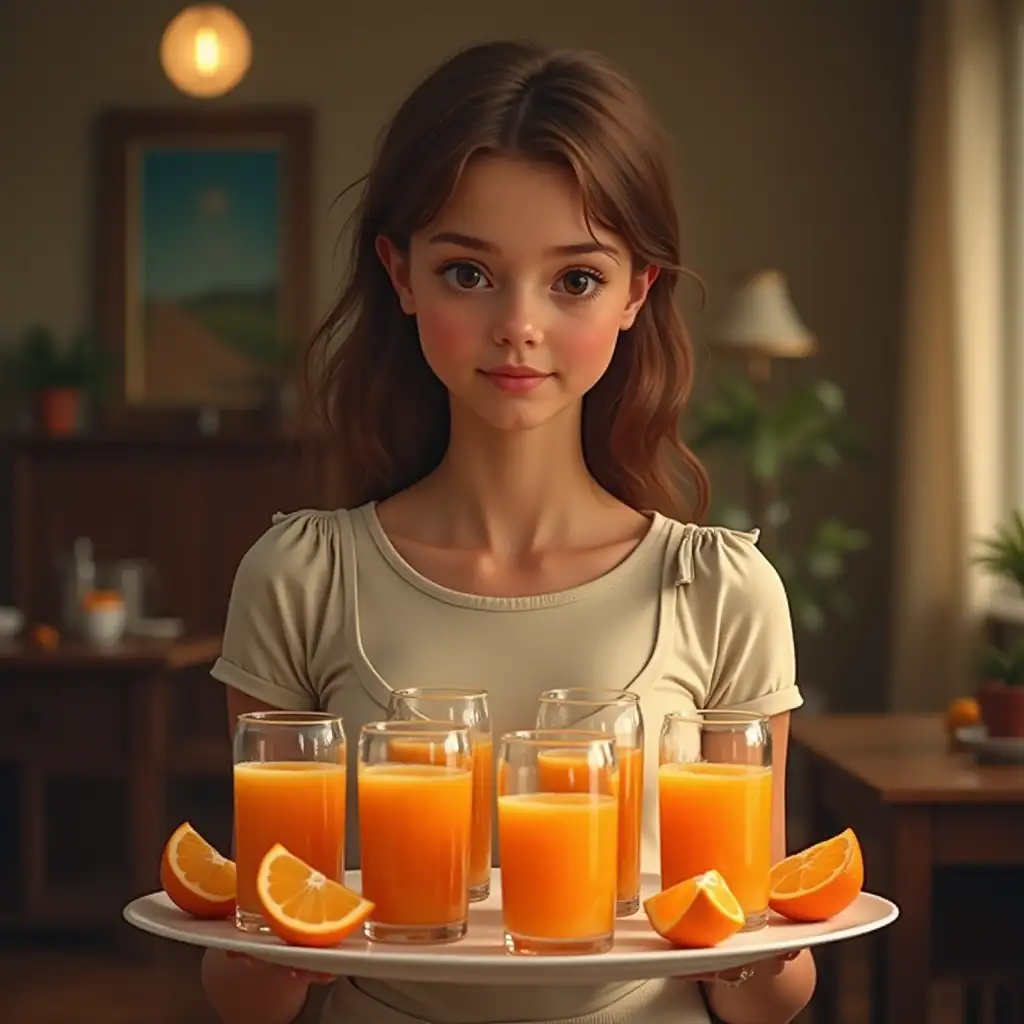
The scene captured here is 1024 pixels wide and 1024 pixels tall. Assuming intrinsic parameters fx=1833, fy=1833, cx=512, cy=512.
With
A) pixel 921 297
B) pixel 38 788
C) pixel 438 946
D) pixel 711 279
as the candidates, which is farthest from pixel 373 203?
pixel 711 279

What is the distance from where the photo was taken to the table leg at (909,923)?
286 centimetres

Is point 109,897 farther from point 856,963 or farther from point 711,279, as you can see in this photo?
point 711,279

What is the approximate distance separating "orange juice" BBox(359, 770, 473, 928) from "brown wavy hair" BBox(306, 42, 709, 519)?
18.4 inches

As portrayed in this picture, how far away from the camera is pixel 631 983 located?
1.50 meters

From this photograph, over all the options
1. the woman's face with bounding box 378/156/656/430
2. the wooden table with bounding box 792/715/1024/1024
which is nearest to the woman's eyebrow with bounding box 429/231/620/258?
the woman's face with bounding box 378/156/656/430

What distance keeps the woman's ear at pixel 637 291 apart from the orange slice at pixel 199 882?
572 mm

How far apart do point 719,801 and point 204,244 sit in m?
6.02

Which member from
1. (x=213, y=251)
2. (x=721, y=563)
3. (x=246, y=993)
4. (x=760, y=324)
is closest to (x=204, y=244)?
(x=213, y=251)

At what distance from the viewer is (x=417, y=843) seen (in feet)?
4.28

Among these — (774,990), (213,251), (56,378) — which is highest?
(213,251)

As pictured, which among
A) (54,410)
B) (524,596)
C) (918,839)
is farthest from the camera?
(54,410)

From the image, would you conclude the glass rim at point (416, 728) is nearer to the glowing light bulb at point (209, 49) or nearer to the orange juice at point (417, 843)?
the orange juice at point (417, 843)

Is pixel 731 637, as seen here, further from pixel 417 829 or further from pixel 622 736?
pixel 417 829

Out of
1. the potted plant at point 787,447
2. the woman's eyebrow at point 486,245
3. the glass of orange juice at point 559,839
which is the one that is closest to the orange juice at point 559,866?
the glass of orange juice at point 559,839
